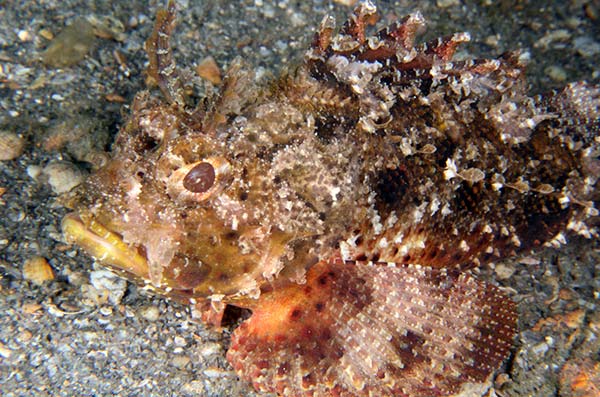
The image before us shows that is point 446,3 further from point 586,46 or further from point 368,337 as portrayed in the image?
point 368,337

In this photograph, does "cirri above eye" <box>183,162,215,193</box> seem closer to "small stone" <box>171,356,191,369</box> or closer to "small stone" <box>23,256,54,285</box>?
"small stone" <box>171,356,191,369</box>

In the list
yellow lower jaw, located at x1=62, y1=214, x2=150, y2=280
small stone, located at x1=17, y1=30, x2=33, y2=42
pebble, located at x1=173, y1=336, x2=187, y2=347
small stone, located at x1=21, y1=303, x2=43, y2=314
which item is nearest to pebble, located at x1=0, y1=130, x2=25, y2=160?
small stone, located at x1=17, y1=30, x2=33, y2=42

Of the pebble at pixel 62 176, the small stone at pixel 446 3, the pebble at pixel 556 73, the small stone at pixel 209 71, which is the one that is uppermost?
the small stone at pixel 446 3

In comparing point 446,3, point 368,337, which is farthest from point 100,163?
point 446,3

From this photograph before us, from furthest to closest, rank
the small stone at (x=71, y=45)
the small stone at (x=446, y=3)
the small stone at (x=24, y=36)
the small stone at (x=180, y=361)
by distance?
1. the small stone at (x=446, y=3)
2. the small stone at (x=24, y=36)
3. the small stone at (x=71, y=45)
4. the small stone at (x=180, y=361)

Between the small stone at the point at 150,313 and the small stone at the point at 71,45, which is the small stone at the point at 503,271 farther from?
the small stone at the point at 71,45

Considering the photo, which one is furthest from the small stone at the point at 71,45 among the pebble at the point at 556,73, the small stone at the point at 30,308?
the pebble at the point at 556,73

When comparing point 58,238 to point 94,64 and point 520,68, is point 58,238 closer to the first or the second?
point 94,64
